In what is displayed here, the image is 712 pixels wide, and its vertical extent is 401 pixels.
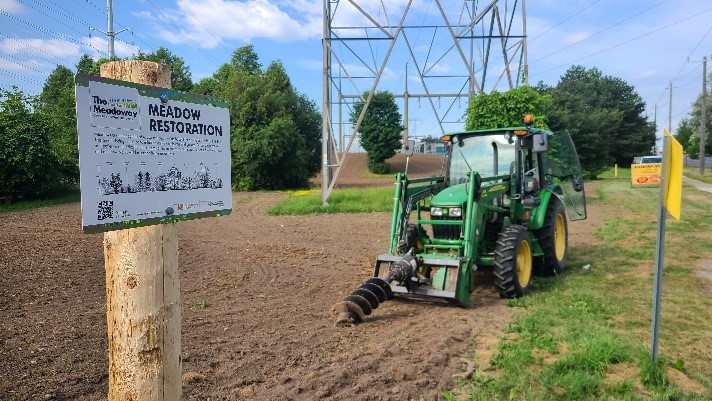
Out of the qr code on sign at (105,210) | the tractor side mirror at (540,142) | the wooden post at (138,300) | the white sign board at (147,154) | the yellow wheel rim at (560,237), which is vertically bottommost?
the yellow wheel rim at (560,237)

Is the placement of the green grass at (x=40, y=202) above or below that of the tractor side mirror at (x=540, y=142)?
below

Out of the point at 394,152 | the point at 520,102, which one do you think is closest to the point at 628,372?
the point at 520,102

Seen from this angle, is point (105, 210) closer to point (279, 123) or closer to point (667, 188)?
point (667, 188)

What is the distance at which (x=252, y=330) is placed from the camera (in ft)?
19.0

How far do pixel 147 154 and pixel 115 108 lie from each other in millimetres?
232

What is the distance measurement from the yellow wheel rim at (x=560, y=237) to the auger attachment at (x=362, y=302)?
12.9 feet

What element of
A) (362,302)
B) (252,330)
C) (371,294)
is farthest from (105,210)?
(371,294)

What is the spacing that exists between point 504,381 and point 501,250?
2856mm

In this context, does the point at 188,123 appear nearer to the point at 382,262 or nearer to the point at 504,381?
the point at 504,381

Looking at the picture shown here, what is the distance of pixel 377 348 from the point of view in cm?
530

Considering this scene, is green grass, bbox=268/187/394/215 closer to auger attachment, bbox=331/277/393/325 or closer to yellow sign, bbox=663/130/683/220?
auger attachment, bbox=331/277/393/325

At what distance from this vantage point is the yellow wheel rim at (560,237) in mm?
9359

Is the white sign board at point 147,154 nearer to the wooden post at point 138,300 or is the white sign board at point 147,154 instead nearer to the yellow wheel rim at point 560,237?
the wooden post at point 138,300

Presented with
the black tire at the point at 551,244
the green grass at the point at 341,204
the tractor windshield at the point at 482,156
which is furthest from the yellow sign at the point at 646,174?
the tractor windshield at the point at 482,156
